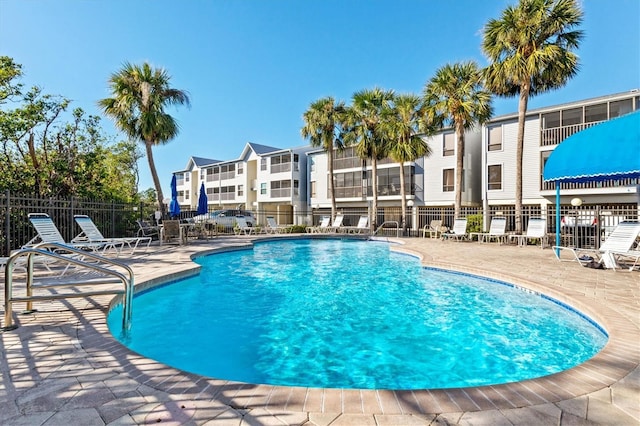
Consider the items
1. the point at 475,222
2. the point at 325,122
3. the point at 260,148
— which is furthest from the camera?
the point at 260,148

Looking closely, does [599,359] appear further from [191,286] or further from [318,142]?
[318,142]

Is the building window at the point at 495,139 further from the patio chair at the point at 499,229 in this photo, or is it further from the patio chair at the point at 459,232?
the patio chair at the point at 499,229

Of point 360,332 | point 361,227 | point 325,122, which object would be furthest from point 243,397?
point 325,122

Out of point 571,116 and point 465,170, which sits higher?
point 571,116

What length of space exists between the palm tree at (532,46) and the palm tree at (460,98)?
4.88 ft

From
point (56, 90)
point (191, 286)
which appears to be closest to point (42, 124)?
point (56, 90)

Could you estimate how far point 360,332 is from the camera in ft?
15.4

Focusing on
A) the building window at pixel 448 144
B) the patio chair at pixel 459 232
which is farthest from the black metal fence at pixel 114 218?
the building window at pixel 448 144

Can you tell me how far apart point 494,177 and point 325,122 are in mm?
12285

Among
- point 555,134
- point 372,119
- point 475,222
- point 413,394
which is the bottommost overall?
point 413,394

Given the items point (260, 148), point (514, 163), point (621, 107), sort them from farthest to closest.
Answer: point (260, 148) < point (514, 163) < point (621, 107)

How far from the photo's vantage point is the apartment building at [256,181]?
114 feet

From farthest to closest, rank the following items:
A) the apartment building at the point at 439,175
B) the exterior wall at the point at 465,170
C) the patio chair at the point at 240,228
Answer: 1. the exterior wall at the point at 465,170
2. the patio chair at the point at 240,228
3. the apartment building at the point at 439,175

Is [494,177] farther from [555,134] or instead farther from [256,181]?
[256,181]
